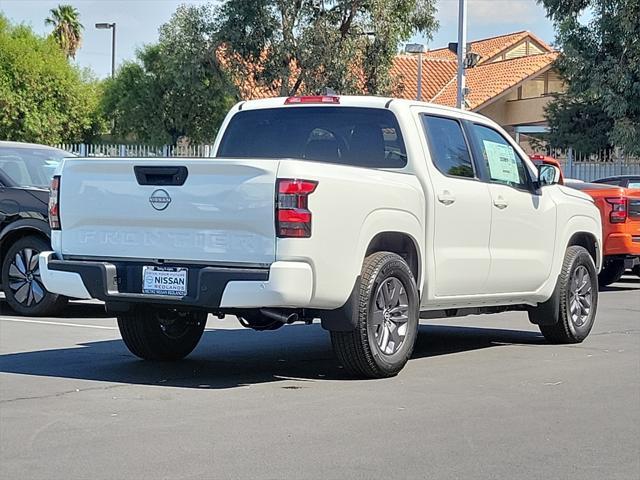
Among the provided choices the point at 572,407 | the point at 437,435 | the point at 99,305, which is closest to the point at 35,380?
the point at 437,435

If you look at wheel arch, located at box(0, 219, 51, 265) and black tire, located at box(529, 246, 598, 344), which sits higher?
wheel arch, located at box(0, 219, 51, 265)

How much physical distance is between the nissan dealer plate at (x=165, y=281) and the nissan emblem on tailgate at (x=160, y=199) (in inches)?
16.4

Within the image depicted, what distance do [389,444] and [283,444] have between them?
57cm

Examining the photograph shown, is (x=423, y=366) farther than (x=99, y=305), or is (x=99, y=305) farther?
(x=99, y=305)

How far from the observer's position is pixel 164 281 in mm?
7953

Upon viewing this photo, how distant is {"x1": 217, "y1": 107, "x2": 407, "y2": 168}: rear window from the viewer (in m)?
9.08

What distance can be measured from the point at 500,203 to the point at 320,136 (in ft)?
5.32

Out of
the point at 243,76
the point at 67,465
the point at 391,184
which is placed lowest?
the point at 67,465

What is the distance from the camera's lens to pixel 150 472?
5664mm

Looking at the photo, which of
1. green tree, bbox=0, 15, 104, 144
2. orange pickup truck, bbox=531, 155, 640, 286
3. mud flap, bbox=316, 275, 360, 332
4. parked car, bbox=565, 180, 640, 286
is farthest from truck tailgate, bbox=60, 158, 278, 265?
green tree, bbox=0, 15, 104, 144

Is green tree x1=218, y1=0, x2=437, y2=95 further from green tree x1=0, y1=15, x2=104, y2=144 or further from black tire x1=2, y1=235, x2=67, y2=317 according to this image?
black tire x1=2, y1=235, x2=67, y2=317

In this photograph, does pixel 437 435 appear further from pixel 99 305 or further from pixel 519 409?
pixel 99 305

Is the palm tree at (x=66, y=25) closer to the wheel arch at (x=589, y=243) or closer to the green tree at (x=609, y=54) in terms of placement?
the green tree at (x=609, y=54)

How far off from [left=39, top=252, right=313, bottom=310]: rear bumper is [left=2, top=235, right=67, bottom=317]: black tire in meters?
3.96
